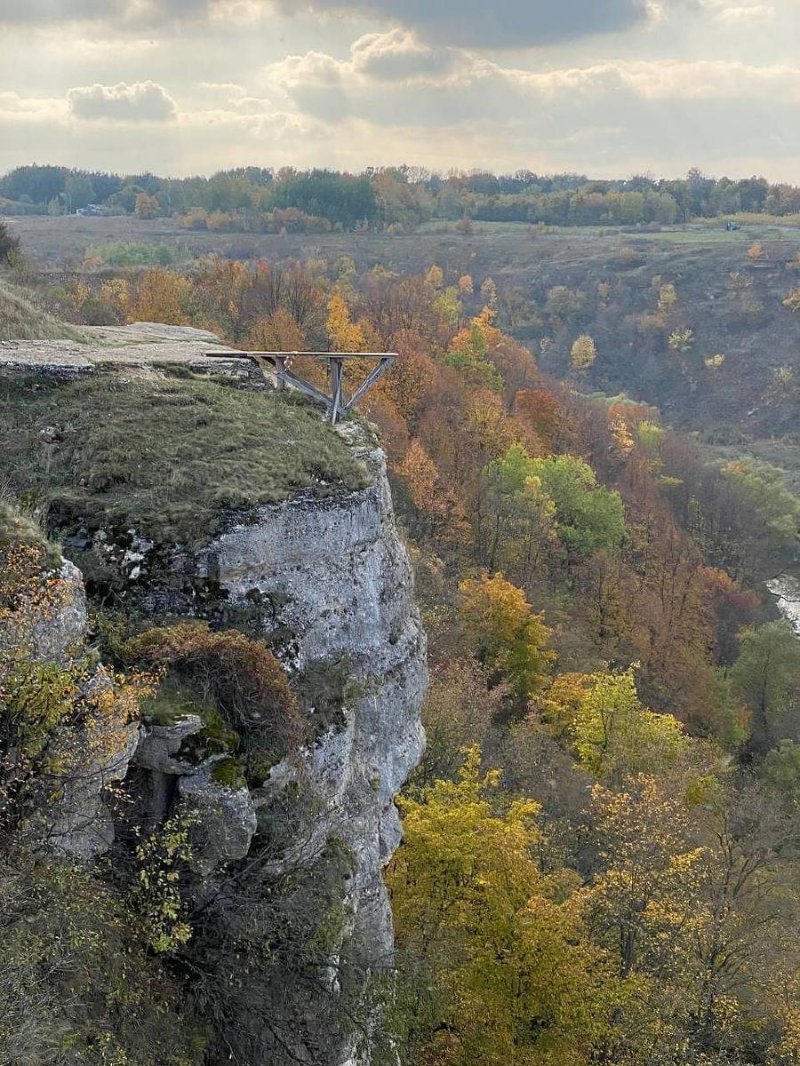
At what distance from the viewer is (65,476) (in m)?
13.4

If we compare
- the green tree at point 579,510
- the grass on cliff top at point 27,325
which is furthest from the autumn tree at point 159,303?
the grass on cliff top at point 27,325

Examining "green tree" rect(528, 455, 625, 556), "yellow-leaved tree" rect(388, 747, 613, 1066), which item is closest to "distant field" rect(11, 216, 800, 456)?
"green tree" rect(528, 455, 625, 556)

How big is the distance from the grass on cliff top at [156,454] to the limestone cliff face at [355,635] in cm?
56

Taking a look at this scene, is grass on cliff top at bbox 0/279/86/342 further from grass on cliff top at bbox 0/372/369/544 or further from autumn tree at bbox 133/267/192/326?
autumn tree at bbox 133/267/192/326

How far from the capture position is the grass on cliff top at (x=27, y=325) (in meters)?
19.0

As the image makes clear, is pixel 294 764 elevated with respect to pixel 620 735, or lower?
elevated

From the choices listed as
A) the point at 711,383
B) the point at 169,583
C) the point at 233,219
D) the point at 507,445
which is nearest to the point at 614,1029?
the point at 169,583

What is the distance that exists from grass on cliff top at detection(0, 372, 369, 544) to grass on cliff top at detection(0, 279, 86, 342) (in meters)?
4.45

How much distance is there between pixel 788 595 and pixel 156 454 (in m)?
58.6

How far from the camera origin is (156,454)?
1374 centimetres

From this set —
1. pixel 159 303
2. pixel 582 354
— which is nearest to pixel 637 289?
pixel 582 354

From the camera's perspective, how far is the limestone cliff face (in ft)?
41.3

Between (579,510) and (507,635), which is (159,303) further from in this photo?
(507,635)

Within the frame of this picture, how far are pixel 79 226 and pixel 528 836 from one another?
135 metres
